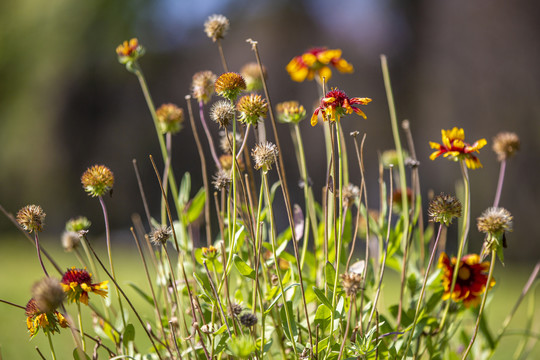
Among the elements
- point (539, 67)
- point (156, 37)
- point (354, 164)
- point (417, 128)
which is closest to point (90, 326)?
point (354, 164)

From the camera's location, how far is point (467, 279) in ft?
1.85

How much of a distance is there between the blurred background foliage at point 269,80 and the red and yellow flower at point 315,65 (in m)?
2.07

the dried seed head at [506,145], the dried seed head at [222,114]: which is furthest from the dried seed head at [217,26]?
the dried seed head at [506,145]

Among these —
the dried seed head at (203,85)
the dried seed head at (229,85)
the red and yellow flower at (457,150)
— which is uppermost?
the dried seed head at (203,85)

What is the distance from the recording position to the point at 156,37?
3.55 meters

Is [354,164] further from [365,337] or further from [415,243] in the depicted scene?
[365,337]

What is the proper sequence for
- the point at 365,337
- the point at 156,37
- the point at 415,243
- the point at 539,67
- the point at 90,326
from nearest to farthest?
1. the point at 365,337
2. the point at 415,243
3. the point at 90,326
4. the point at 539,67
5. the point at 156,37

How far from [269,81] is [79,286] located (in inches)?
112

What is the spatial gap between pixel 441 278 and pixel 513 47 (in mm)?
2361

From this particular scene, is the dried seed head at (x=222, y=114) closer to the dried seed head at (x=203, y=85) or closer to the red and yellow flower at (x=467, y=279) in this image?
the dried seed head at (x=203, y=85)

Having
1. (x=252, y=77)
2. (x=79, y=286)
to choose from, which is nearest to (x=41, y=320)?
(x=79, y=286)

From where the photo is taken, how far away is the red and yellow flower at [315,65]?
2.01ft

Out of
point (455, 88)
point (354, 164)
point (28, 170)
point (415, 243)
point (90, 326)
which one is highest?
point (28, 170)

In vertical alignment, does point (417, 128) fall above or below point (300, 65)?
above
